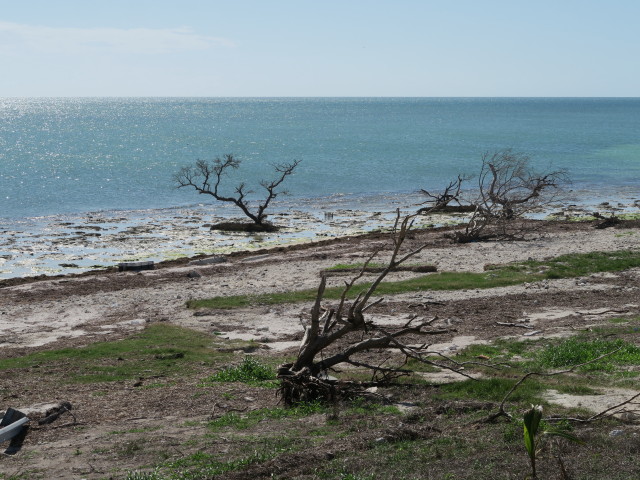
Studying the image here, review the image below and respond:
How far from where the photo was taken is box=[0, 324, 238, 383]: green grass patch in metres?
16.1

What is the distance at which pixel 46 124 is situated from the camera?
167875 mm

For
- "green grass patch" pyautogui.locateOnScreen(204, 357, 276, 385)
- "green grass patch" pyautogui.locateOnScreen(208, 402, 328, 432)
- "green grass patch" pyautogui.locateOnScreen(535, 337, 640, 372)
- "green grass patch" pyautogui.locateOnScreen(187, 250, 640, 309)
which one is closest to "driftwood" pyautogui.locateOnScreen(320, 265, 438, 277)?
"green grass patch" pyautogui.locateOnScreen(187, 250, 640, 309)

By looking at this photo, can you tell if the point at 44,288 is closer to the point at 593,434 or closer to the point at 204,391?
the point at 204,391

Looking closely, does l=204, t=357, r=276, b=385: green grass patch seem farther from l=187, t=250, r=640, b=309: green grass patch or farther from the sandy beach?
l=187, t=250, r=640, b=309: green grass patch

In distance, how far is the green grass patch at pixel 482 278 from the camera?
77.4ft

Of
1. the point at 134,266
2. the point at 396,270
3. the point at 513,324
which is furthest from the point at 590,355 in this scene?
the point at 134,266

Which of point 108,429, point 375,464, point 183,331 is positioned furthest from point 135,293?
point 375,464

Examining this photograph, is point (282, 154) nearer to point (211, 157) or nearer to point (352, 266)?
point (211, 157)

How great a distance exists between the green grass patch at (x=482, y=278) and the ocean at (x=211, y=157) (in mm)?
13011

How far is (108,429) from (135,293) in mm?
14544

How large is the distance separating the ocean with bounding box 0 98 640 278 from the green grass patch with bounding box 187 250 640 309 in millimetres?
13011

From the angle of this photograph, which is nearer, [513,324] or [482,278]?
[513,324]

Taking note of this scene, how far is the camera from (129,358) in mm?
17344

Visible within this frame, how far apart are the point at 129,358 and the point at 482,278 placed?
41.1ft
